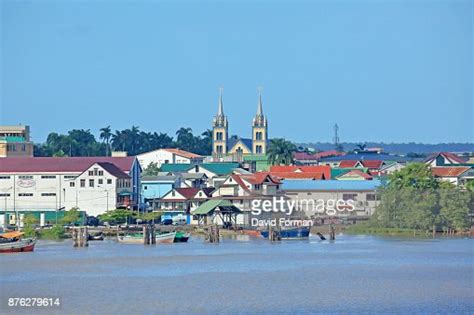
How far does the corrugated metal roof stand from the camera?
64750 mm

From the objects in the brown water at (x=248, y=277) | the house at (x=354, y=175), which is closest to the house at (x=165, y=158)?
the house at (x=354, y=175)

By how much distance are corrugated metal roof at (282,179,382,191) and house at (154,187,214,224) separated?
5.11 m

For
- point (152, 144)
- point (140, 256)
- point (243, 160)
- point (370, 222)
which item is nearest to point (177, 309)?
point (140, 256)

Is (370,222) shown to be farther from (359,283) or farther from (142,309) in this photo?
(142,309)

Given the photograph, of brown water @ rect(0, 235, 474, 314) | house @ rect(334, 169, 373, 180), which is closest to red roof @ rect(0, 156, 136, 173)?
brown water @ rect(0, 235, 474, 314)

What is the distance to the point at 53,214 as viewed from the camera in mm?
A: 57875

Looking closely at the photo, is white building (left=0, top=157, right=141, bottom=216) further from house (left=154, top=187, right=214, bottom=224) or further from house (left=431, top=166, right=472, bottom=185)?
house (left=431, top=166, right=472, bottom=185)

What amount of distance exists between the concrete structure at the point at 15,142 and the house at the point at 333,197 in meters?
16.3

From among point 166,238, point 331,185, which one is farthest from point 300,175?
point 166,238

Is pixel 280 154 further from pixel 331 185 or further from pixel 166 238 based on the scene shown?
pixel 166 238

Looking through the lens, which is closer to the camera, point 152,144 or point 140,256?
point 140,256

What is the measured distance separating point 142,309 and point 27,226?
25.8m

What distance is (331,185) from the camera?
2591 inches

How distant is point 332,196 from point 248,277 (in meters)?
30.1
